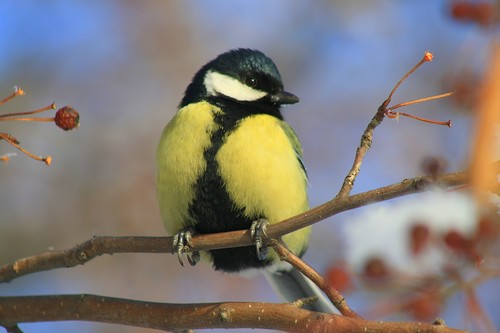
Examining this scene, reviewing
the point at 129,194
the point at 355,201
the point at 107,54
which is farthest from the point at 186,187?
the point at 107,54

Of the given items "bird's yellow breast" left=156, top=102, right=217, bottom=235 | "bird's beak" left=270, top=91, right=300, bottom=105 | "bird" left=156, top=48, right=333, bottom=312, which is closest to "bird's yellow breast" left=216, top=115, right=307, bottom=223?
"bird" left=156, top=48, right=333, bottom=312

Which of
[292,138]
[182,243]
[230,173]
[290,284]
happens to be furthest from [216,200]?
[290,284]

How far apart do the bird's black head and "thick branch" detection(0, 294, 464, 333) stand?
1.05 metres

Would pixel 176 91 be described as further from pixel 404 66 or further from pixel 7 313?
pixel 7 313

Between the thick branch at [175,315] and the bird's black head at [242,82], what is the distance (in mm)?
1048

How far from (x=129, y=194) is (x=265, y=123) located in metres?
2.12

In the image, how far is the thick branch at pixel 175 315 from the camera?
1.91 metres

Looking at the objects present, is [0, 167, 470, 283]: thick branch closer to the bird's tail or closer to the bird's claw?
the bird's claw

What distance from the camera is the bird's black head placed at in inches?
121

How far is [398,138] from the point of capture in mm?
5145

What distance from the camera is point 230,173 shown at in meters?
2.69

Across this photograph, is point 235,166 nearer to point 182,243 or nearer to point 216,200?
point 216,200

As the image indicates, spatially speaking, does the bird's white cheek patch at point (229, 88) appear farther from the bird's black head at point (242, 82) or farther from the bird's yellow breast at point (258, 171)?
the bird's yellow breast at point (258, 171)

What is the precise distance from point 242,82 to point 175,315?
48.5 inches
